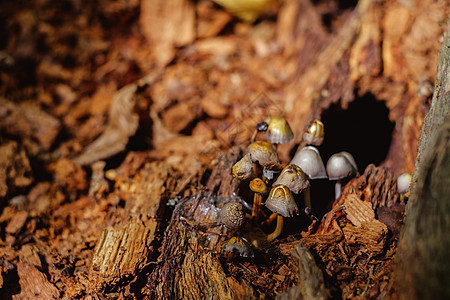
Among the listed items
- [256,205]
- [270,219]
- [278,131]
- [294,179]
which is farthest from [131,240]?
Result: [278,131]

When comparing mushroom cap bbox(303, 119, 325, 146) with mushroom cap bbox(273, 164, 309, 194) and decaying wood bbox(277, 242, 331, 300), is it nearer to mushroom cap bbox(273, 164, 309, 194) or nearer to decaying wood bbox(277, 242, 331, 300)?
mushroom cap bbox(273, 164, 309, 194)

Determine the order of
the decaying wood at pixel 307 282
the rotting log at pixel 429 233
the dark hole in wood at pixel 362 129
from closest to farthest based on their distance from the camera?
the rotting log at pixel 429 233, the decaying wood at pixel 307 282, the dark hole in wood at pixel 362 129

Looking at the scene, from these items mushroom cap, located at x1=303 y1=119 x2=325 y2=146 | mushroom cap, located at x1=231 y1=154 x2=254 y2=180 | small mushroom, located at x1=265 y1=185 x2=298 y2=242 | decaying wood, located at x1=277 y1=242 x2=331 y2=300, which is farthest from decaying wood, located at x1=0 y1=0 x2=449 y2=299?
mushroom cap, located at x1=303 y1=119 x2=325 y2=146

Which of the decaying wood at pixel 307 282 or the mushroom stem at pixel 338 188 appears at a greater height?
the mushroom stem at pixel 338 188

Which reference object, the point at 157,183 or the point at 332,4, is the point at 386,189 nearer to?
the point at 157,183

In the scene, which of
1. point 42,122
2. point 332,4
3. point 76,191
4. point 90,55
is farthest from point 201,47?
point 76,191

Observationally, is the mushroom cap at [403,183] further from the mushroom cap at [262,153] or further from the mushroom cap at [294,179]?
the mushroom cap at [262,153]

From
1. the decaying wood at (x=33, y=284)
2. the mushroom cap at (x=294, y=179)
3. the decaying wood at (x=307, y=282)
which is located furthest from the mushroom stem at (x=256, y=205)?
the decaying wood at (x=33, y=284)

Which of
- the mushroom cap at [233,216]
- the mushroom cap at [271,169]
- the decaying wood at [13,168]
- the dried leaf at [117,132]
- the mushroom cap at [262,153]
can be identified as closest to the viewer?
the mushroom cap at [233,216]
